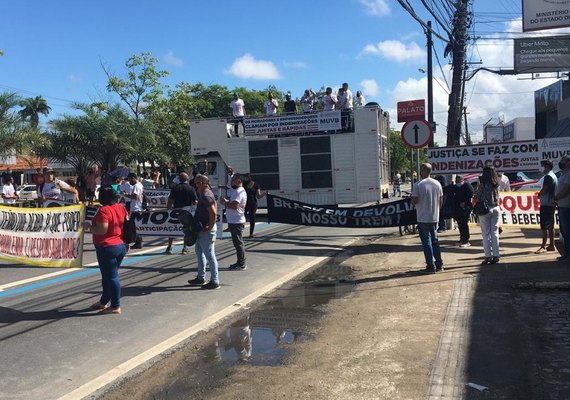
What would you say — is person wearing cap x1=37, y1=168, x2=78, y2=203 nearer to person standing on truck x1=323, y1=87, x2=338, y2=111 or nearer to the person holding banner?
the person holding banner

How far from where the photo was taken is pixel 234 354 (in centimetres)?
514

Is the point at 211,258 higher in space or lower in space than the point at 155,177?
lower

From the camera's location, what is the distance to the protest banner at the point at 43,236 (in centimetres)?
848

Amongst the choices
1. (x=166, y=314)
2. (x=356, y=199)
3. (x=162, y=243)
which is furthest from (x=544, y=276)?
(x=356, y=199)

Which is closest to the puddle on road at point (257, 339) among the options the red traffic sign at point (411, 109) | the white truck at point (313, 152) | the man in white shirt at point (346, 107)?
the red traffic sign at point (411, 109)

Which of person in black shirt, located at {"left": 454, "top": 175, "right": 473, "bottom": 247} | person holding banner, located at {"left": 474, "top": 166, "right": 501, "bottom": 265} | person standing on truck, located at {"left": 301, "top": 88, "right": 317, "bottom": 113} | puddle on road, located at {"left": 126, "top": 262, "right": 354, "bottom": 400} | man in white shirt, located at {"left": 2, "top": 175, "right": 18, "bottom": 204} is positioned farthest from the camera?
person standing on truck, located at {"left": 301, "top": 88, "right": 317, "bottom": 113}

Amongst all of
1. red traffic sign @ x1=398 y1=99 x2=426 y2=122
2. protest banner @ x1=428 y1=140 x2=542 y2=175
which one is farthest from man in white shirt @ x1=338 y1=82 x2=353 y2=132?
protest banner @ x1=428 y1=140 x2=542 y2=175

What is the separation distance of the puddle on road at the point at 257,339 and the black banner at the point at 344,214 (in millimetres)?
4236

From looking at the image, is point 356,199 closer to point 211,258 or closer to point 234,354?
point 211,258

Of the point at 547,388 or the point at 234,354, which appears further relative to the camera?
the point at 234,354

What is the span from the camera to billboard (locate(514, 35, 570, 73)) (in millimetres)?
43250

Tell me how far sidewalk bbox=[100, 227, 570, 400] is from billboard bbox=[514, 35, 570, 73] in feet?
133

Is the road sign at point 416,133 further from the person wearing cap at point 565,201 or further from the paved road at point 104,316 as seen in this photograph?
the person wearing cap at point 565,201

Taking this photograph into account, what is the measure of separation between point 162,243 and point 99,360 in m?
8.18
